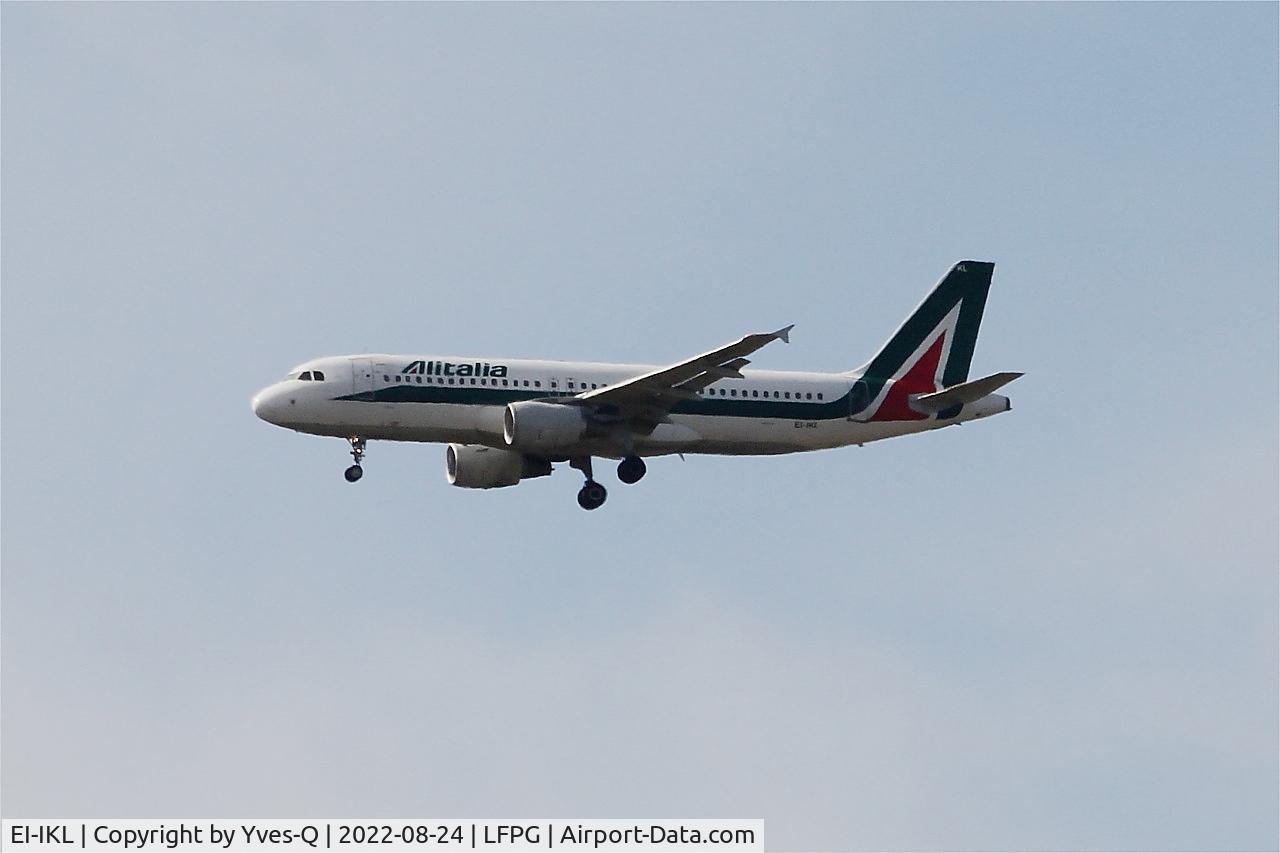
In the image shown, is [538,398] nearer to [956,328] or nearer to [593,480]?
[593,480]

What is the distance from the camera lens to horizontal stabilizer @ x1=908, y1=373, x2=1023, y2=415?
7325cm

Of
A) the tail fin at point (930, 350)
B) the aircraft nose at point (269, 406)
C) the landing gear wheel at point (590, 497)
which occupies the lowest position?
the landing gear wheel at point (590, 497)

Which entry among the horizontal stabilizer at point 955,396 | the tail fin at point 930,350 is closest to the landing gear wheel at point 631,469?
the tail fin at point 930,350

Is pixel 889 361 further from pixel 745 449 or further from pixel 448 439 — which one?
pixel 448 439

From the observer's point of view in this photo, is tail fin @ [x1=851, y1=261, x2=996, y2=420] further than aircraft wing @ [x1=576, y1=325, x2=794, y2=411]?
Yes

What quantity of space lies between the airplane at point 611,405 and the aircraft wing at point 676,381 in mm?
57

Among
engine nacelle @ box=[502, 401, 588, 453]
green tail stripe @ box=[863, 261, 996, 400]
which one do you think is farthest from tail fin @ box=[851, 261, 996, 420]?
engine nacelle @ box=[502, 401, 588, 453]

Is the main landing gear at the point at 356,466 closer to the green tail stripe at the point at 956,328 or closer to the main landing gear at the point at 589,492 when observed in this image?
the main landing gear at the point at 589,492

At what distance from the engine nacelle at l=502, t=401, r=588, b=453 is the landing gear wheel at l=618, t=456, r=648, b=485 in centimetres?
266

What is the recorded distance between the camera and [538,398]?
236 feet

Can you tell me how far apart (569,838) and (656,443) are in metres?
22.5

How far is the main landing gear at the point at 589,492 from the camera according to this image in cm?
7362

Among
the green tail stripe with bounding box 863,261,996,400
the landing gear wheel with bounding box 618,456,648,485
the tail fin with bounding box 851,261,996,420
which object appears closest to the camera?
the landing gear wheel with bounding box 618,456,648,485

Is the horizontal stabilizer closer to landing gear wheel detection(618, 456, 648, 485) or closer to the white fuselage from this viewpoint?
the white fuselage
